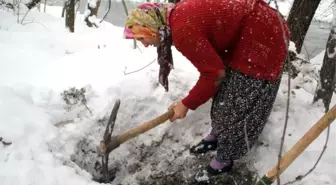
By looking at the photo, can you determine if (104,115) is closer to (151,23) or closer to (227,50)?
A: (151,23)

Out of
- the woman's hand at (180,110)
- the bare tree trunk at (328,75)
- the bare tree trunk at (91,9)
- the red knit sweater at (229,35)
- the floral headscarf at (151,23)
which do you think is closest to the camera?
the red knit sweater at (229,35)

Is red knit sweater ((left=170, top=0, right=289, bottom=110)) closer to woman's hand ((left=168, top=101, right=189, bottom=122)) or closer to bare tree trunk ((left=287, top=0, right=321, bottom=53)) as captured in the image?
woman's hand ((left=168, top=101, right=189, bottom=122))

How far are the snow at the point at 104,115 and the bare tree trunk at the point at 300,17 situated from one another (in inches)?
14.0

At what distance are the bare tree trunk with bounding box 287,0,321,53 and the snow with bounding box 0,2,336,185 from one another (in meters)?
0.36

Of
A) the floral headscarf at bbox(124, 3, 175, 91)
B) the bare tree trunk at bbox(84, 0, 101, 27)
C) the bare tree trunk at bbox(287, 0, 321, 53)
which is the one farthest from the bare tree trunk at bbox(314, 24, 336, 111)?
the bare tree trunk at bbox(84, 0, 101, 27)

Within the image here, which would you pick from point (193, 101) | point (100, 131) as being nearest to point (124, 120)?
point (100, 131)

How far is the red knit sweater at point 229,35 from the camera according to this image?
2.13m

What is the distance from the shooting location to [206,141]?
2889 mm

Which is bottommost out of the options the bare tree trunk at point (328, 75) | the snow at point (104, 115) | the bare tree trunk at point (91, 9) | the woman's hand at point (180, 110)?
the bare tree trunk at point (91, 9)

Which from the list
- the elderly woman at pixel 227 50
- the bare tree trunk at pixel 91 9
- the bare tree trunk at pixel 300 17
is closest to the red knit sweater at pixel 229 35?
the elderly woman at pixel 227 50

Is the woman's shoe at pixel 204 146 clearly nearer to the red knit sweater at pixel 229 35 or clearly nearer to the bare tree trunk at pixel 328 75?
the red knit sweater at pixel 229 35

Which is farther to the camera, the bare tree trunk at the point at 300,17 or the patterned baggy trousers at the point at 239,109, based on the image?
the bare tree trunk at the point at 300,17

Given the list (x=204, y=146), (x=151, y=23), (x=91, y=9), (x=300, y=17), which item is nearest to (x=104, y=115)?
(x=204, y=146)

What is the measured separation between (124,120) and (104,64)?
0.81m
